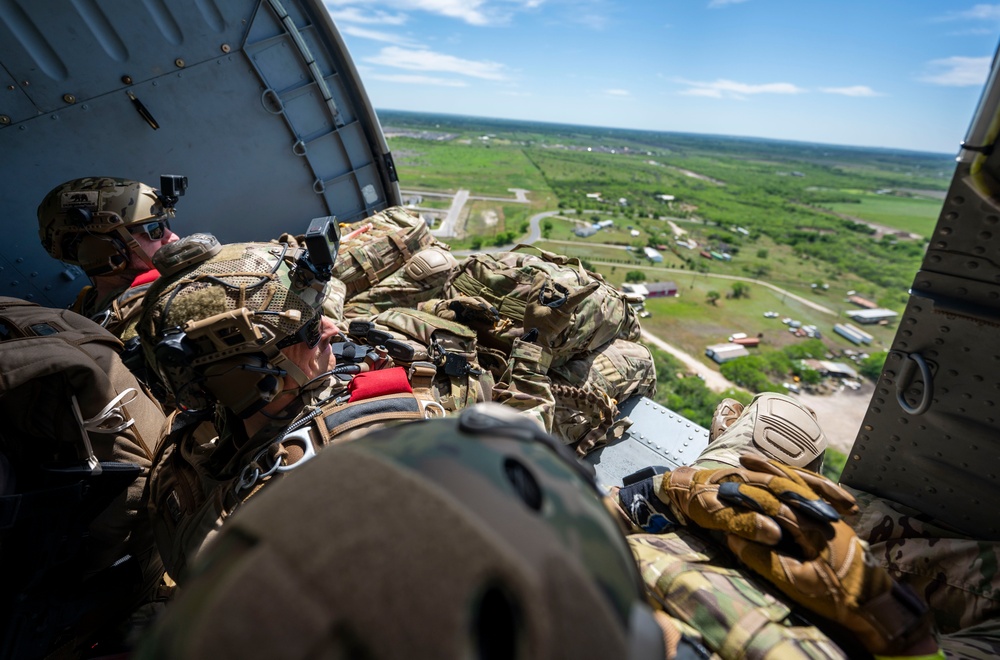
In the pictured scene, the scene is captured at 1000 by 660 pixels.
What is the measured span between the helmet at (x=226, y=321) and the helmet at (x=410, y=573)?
3.49ft

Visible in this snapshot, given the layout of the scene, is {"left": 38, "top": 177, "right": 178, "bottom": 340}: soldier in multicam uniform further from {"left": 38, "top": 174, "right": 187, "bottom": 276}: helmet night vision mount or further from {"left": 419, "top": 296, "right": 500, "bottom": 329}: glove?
{"left": 419, "top": 296, "right": 500, "bottom": 329}: glove

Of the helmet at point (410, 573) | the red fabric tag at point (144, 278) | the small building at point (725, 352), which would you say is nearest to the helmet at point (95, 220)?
the red fabric tag at point (144, 278)

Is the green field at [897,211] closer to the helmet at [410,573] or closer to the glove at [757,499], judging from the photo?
the glove at [757,499]

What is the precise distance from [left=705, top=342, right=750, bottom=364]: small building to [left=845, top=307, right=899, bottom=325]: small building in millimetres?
14719

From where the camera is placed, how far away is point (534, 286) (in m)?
3.15

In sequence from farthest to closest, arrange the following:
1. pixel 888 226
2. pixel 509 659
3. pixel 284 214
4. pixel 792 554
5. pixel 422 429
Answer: pixel 888 226
pixel 284 214
pixel 792 554
pixel 422 429
pixel 509 659

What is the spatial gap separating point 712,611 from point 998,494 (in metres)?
1.55

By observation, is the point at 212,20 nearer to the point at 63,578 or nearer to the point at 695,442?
the point at 63,578

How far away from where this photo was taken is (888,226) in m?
61.8

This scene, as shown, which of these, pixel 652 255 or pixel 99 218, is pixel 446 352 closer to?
pixel 99 218

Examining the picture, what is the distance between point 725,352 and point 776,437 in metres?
23.9

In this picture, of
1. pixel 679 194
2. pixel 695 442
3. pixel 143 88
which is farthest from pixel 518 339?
pixel 679 194

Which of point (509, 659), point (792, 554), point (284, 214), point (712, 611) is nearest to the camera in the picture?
point (509, 659)

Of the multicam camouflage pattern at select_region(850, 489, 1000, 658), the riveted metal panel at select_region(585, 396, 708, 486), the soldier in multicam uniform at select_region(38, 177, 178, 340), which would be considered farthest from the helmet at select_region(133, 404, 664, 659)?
the soldier in multicam uniform at select_region(38, 177, 178, 340)
